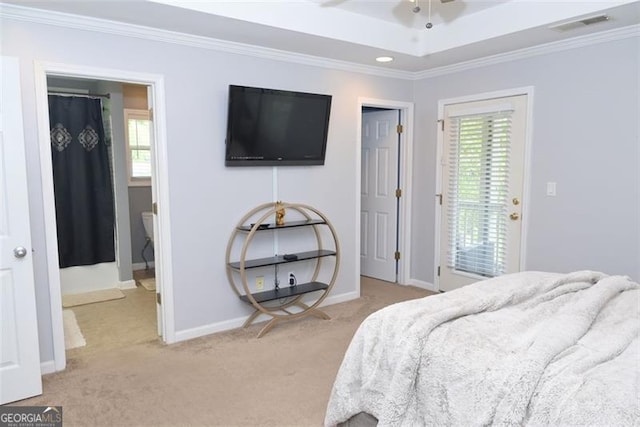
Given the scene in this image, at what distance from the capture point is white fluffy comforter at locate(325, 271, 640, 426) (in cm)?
→ 149

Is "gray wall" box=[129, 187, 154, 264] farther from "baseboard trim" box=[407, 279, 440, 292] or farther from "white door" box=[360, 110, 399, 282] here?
"baseboard trim" box=[407, 279, 440, 292]

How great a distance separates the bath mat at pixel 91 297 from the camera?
4.46m

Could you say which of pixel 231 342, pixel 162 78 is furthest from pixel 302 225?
pixel 162 78

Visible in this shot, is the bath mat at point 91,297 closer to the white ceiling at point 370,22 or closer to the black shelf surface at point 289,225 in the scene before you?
the black shelf surface at point 289,225

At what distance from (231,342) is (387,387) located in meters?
1.86

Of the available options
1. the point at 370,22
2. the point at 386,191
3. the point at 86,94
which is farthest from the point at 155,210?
the point at 386,191

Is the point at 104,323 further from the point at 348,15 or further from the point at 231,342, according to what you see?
the point at 348,15

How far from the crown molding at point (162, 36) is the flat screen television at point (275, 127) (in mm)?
347

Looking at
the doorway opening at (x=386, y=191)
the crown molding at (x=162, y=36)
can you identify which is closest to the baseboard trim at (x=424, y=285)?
the doorway opening at (x=386, y=191)

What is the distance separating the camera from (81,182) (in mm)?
4652

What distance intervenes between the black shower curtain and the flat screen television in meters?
1.93

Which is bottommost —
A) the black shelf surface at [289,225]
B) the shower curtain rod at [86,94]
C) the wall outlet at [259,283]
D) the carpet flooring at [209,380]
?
the carpet flooring at [209,380]

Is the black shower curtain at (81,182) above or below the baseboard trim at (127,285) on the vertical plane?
above

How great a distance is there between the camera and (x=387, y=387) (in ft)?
6.37
